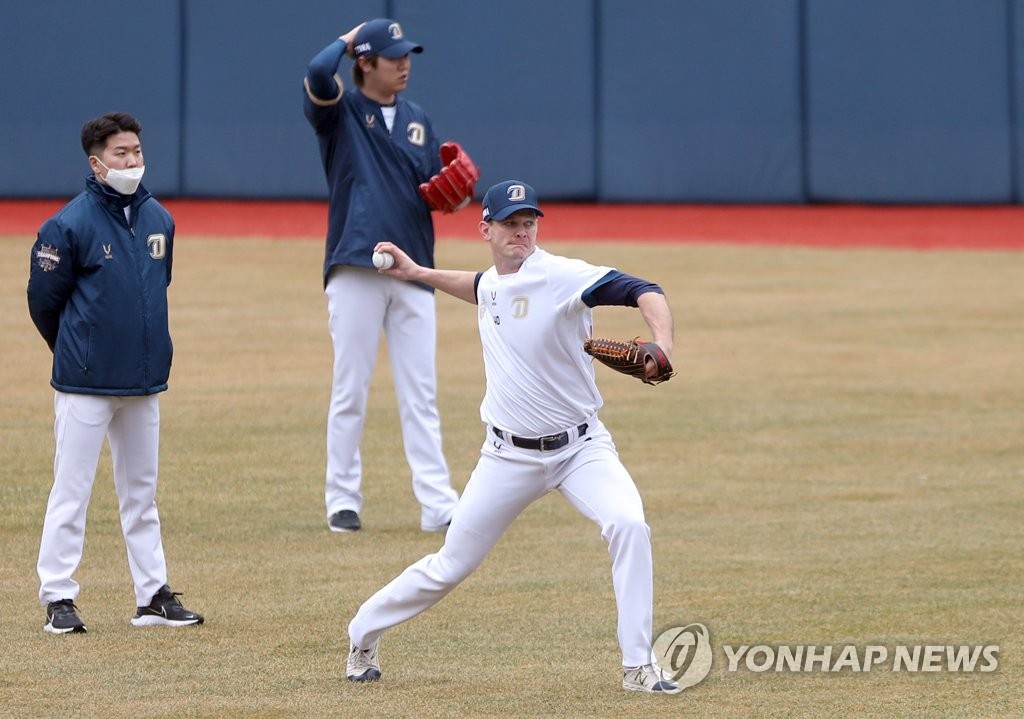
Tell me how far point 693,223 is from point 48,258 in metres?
20.3

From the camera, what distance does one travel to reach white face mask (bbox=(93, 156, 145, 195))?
689 cm

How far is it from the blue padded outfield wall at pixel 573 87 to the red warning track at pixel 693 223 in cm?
55

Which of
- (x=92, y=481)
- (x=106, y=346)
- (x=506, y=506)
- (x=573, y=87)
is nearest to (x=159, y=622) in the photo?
(x=92, y=481)

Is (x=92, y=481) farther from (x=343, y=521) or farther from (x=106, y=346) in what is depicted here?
(x=343, y=521)

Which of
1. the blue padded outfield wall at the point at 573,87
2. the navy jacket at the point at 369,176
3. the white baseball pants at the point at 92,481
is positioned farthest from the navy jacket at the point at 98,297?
the blue padded outfield wall at the point at 573,87

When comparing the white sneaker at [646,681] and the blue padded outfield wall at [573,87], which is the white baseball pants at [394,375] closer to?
the white sneaker at [646,681]

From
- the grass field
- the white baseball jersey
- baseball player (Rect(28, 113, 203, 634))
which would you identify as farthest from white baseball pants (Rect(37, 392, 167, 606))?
the white baseball jersey

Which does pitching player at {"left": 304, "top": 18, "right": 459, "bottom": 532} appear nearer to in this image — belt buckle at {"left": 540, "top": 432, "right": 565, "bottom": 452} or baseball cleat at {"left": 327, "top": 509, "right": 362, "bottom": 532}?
baseball cleat at {"left": 327, "top": 509, "right": 362, "bottom": 532}

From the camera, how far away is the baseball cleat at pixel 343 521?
9203mm

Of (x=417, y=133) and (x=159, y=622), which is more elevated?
(x=417, y=133)

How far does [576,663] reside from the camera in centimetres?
661

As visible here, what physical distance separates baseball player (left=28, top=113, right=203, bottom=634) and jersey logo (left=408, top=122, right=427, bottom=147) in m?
2.37

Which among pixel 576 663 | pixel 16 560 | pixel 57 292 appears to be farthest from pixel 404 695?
pixel 16 560

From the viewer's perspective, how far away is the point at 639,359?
18.5ft
